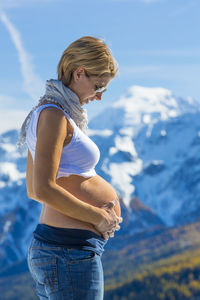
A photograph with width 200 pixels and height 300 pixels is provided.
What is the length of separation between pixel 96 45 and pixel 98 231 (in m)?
1.03

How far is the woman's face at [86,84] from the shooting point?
8.38ft

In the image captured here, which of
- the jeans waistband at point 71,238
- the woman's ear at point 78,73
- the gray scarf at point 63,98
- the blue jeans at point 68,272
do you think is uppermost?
the woman's ear at point 78,73

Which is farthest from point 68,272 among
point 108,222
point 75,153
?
point 75,153

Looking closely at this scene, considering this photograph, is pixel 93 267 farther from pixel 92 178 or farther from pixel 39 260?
pixel 92 178

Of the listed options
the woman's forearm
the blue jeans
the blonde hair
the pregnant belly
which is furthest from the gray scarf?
the blue jeans

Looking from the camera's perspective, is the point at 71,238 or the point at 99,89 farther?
the point at 99,89

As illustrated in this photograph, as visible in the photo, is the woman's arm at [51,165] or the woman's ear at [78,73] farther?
the woman's ear at [78,73]

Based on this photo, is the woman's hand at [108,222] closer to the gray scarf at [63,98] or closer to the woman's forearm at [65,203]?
the woman's forearm at [65,203]

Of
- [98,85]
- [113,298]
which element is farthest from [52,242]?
[113,298]

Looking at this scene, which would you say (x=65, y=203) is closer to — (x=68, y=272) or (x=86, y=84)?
(x=68, y=272)

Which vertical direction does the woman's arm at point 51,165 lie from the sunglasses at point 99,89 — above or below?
below

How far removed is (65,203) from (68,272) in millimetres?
366

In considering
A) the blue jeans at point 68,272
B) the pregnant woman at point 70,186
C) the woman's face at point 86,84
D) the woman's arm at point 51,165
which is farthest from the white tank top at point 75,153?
the blue jeans at point 68,272

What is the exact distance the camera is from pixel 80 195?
259cm
